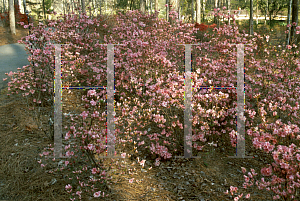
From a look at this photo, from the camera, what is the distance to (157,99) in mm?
3812

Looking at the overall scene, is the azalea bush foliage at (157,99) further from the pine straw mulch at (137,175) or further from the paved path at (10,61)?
the paved path at (10,61)

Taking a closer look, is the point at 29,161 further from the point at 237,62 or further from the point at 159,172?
the point at 237,62

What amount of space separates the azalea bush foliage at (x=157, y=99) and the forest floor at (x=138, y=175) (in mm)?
213

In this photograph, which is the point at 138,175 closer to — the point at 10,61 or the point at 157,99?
the point at 157,99

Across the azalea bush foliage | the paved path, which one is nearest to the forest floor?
the azalea bush foliage

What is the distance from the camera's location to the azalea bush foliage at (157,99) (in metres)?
3.01

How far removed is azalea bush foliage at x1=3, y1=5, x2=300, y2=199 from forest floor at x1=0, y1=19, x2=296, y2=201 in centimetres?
21

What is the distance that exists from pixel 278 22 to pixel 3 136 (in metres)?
29.1

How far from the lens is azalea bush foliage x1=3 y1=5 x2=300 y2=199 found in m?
3.01

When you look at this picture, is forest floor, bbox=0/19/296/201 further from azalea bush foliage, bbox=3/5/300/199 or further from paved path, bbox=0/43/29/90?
paved path, bbox=0/43/29/90

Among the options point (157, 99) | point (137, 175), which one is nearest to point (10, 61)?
point (157, 99)

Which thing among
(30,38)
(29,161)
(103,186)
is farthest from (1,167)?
(30,38)

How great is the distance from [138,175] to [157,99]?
48.8 inches

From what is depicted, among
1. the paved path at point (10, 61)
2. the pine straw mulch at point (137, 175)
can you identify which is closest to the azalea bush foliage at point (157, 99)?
the pine straw mulch at point (137, 175)
